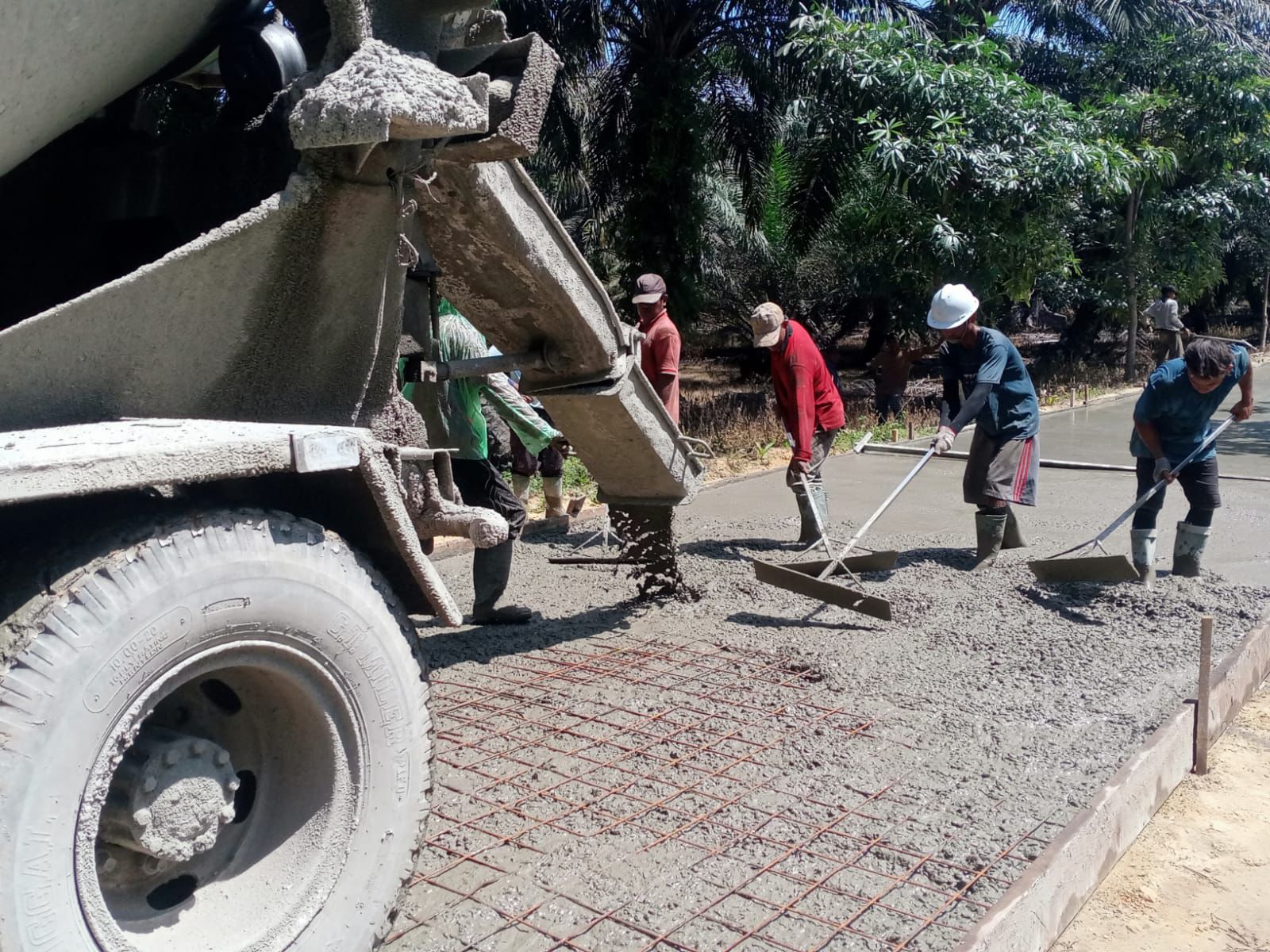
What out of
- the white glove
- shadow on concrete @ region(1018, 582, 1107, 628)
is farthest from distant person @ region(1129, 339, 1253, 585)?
the white glove

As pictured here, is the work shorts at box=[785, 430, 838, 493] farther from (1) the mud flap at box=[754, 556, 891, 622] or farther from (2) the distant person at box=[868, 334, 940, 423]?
(2) the distant person at box=[868, 334, 940, 423]

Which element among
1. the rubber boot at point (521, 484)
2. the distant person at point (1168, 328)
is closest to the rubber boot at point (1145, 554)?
the rubber boot at point (521, 484)

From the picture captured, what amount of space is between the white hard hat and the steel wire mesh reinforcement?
2.53 metres

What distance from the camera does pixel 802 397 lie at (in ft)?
19.6

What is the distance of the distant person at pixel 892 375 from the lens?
12695 mm

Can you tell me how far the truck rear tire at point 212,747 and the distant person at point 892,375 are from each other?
1090cm

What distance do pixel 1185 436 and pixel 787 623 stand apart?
7.54 feet

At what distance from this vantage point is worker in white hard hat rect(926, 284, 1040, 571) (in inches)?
230

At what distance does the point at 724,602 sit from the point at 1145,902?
263cm

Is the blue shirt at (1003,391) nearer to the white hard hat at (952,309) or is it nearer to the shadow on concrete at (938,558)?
the white hard hat at (952,309)

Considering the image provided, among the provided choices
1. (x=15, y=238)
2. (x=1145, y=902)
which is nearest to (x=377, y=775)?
(x=15, y=238)

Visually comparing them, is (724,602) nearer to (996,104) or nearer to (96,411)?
(96,411)

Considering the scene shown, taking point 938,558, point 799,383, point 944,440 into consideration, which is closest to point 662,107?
point 799,383

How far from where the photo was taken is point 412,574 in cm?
234
